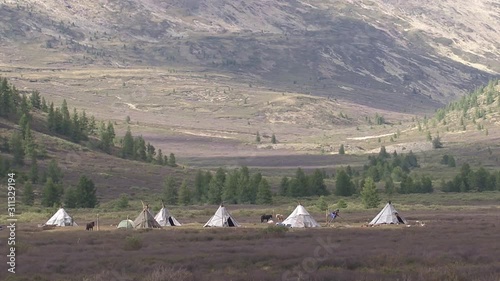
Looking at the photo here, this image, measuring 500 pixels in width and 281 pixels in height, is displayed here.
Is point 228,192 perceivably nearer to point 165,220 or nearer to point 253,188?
point 253,188

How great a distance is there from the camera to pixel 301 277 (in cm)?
3616

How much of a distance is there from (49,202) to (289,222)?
179ft

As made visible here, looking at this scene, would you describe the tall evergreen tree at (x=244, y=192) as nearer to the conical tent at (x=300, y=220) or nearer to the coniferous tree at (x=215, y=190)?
the coniferous tree at (x=215, y=190)

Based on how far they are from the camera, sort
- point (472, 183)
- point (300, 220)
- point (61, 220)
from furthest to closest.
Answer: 1. point (472, 183)
2. point (61, 220)
3. point (300, 220)

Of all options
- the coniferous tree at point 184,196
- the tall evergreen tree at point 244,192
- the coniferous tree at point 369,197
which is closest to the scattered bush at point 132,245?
the coniferous tree at point 369,197

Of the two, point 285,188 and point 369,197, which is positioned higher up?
point 285,188

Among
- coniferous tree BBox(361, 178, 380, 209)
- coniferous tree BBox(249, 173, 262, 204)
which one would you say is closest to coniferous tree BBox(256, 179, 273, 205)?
coniferous tree BBox(249, 173, 262, 204)

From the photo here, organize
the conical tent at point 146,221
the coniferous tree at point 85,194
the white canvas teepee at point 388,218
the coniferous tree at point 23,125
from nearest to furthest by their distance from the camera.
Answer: the conical tent at point 146,221
the white canvas teepee at point 388,218
the coniferous tree at point 85,194
the coniferous tree at point 23,125

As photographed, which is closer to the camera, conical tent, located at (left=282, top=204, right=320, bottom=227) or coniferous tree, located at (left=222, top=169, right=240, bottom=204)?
→ conical tent, located at (left=282, top=204, right=320, bottom=227)

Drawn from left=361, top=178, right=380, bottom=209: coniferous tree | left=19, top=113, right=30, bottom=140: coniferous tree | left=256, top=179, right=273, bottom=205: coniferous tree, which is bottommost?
left=361, top=178, right=380, bottom=209: coniferous tree

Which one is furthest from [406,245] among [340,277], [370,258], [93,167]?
[93,167]

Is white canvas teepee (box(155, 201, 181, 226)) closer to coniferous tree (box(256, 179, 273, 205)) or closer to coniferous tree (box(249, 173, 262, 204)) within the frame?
coniferous tree (box(256, 179, 273, 205))

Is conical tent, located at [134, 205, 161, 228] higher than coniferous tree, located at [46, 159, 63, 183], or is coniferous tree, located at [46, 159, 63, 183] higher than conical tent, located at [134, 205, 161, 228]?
coniferous tree, located at [46, 159, 63, 183]

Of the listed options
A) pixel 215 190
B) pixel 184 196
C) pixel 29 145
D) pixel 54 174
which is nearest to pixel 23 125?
pixel 29 145
